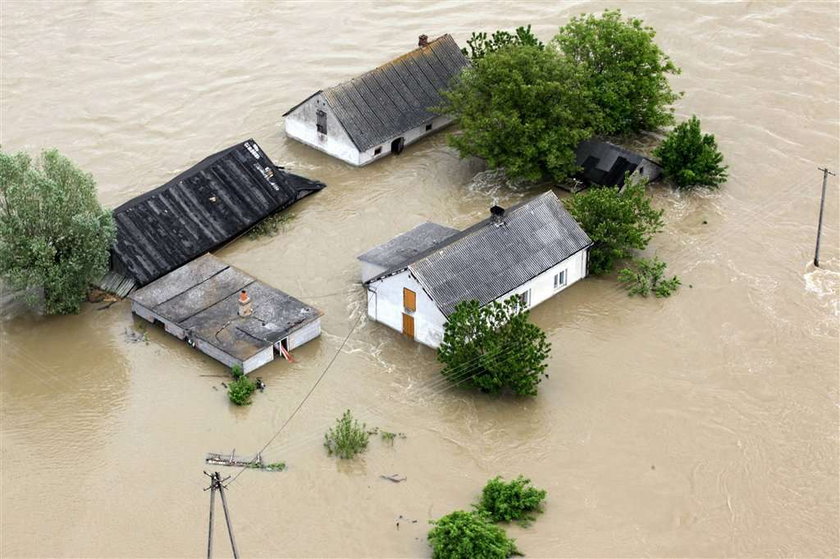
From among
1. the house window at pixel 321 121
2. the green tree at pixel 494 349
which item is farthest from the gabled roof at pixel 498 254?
the house window at pixel 321 121

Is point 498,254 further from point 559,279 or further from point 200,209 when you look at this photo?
point 200,209

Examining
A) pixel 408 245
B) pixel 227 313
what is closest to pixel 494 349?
pixel 408 245

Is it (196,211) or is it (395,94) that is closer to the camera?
(196,211)

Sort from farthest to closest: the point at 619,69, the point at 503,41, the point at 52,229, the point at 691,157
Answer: the point at 503,41 → the point at 619,69 → the point at 691,157 → the point at 52,229

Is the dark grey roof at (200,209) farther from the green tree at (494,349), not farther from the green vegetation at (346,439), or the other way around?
the green tree at (494,349)

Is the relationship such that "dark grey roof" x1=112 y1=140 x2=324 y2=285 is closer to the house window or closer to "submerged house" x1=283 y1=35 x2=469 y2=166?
"submerged house" x1=283 y1=35 x2=469 y2=166

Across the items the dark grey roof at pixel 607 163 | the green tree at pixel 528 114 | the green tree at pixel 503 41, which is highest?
the green tree at pixel 503 41
